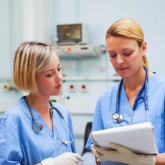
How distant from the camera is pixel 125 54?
3.51 feet

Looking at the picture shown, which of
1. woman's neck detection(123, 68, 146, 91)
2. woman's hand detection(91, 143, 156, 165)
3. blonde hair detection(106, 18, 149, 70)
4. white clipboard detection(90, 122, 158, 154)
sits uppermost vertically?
blonde hair detection(106, 18, 149, 70)

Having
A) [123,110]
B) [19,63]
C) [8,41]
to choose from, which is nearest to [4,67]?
[8,41]

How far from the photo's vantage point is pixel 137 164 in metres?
0.96

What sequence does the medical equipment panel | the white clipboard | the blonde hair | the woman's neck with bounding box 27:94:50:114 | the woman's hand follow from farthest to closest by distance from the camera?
the medical equipment panel < the woman's neck with bounding box 27:94:50:114 < the blonde hair < the woman's hand < the white clipboard

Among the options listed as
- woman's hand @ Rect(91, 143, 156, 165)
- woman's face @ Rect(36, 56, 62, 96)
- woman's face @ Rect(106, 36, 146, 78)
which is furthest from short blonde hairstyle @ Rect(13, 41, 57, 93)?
woman's hand @ Rect(91, 143, 156, 165)

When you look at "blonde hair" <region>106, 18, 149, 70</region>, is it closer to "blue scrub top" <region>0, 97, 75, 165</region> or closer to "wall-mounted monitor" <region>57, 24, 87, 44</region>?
"blue scrub top" <region>0, 97, 75, 165</region>

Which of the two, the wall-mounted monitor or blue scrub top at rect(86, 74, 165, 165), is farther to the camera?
the wall-mounted monitor

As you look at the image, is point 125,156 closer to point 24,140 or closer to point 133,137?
point 133,137

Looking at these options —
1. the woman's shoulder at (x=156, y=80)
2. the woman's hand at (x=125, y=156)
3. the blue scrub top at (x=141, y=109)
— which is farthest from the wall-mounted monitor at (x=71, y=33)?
the woman's hand at (x=125, y=156)

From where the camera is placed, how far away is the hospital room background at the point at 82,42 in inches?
100

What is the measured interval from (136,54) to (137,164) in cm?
51

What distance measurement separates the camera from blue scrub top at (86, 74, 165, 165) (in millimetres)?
1008

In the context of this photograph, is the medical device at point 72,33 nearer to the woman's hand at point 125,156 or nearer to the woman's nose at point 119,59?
the woman's nose at point 119,59

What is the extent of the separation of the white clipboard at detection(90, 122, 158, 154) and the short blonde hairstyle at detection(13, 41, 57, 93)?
41 centimetres
